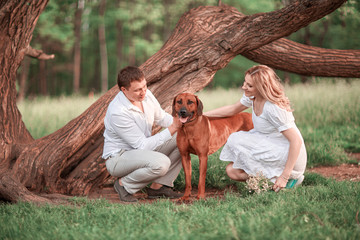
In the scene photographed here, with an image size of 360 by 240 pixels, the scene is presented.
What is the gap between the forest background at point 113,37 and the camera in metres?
19.3

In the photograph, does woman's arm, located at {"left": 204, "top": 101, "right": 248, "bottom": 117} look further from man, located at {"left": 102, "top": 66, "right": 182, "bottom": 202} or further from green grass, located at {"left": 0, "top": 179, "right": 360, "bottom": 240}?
green grass, located at {"left": 0, "top": 179, "right": 360, "bottom": 240}

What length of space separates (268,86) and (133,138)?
5.66 feet

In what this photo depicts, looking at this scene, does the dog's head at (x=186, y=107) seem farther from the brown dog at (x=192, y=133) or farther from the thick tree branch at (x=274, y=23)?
the thick tree branch at (x=274, y=23)

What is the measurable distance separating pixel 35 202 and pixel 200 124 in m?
2.06

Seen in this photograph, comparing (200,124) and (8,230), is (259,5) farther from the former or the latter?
(8,230)

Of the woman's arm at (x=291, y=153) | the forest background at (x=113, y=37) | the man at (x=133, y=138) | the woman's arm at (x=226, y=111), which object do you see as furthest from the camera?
the forest background at (x=113, y=37)

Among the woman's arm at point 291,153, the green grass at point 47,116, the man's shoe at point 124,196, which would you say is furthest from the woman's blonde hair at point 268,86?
the green grass at point 47,116

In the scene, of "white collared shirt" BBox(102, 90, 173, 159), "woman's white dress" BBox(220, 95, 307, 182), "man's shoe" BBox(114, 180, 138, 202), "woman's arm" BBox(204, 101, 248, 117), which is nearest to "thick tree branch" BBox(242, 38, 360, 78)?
"woman's arm" BBox(204, 101, 248, 117)

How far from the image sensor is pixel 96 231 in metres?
2.98

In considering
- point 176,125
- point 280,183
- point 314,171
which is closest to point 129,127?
point 176,125

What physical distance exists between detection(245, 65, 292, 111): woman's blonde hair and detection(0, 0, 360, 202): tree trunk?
4.49 feet

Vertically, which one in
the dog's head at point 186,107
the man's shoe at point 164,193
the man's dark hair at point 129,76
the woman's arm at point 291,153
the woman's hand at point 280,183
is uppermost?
the man's dark hair at point 129,76

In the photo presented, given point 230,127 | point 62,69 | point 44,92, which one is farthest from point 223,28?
point 62,69

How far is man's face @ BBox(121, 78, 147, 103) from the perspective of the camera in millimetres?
4348
